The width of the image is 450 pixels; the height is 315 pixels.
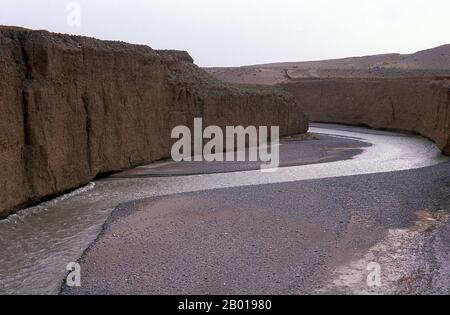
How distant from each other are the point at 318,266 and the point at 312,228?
6.48ft

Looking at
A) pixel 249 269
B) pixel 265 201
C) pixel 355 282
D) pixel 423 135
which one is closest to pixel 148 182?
pixel 265 201

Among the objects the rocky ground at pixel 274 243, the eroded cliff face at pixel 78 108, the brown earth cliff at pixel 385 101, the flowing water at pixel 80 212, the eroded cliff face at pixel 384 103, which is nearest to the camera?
the rocky ground at pixel 274 243

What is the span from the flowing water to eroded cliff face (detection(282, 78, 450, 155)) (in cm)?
237

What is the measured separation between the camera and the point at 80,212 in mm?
11102

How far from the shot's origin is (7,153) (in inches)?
397

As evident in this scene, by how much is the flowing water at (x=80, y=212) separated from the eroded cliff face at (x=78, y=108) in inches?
20.9

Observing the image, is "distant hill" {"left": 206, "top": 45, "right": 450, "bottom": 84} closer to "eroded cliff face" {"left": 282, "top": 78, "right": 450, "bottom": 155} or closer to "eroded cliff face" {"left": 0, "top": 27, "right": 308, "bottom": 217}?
"eroded cliff face" {"left": 282, "top": 78, "right": 450, "bottom": 155}

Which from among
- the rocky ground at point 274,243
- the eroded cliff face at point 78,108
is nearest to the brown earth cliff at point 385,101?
the rocky ground at point 274,243

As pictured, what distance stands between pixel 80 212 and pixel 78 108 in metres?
3.19

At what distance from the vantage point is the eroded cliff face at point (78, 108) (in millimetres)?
10531

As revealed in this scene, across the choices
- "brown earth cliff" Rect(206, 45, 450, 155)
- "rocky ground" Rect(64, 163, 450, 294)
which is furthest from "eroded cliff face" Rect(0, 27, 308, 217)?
"brown earth cliff" Rect(206, 45, 450, 155)

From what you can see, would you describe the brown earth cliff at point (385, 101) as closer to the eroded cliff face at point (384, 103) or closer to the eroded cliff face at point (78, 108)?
the eroded cliff face at point (384, 103)

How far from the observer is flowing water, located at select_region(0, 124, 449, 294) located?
25.2 feet
